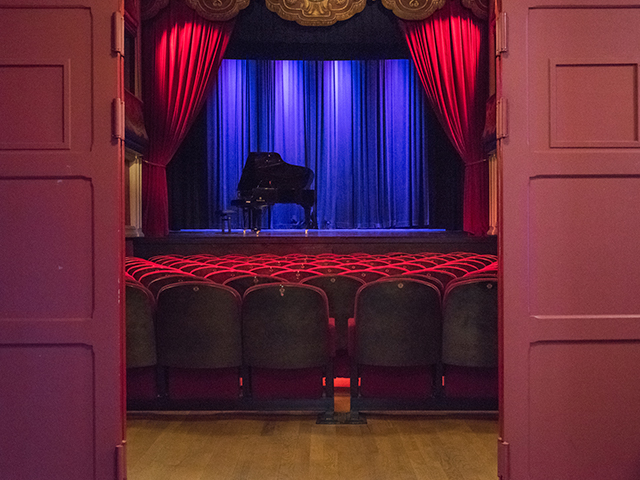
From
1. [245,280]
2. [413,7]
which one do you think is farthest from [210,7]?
[245,280]

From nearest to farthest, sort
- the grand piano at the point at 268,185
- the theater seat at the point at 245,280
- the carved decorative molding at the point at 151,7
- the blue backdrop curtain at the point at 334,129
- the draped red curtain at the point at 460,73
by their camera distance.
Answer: the theater seat at the point at 245,280, the carved decorative molding at the point at 151,7, the draped red curtain at the point at 460,73, the grand piano at the point at 268,185, the blue backdrop curtain at the point at 334,129

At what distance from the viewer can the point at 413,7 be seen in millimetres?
9578

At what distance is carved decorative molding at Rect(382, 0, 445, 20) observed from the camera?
950cm

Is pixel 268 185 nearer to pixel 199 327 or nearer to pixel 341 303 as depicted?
pixel 341 303

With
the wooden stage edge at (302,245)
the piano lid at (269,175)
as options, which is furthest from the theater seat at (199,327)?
the piano lid at (269,175)

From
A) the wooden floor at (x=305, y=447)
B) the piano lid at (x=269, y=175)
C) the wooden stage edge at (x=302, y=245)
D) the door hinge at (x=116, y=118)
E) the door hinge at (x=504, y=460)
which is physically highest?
the piano lid at (x=269, y=175)

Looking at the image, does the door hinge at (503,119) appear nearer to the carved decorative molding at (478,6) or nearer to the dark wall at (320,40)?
the carved decorative molding at (478,6)

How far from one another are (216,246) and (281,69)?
18.9 feet

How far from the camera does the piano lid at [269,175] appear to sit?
10.3 m

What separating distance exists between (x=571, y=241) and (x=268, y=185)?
8609 mm

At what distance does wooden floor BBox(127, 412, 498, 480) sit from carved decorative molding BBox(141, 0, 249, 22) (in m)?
7.65

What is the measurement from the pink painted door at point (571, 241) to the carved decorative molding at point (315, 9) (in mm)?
8106

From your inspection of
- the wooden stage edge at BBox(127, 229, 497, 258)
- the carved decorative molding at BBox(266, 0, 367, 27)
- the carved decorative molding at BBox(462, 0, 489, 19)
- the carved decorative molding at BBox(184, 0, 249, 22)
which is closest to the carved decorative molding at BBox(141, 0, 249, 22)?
the carved decorative molding at BBox(184, 0, 249, 22)

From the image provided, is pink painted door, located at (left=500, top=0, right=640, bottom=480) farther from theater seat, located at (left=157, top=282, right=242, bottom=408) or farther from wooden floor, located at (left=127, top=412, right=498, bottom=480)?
theater seat, located at (left=157, top=282, right=242, bottom=408)
